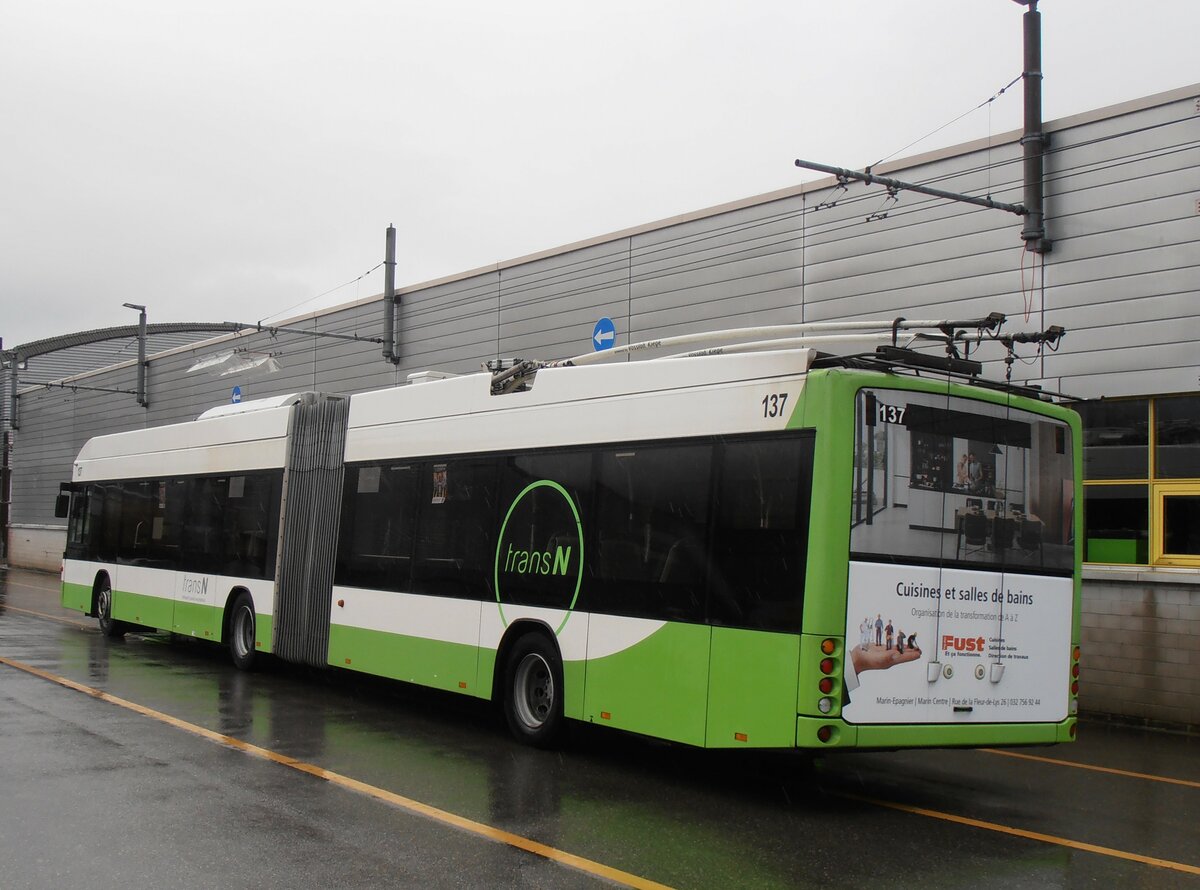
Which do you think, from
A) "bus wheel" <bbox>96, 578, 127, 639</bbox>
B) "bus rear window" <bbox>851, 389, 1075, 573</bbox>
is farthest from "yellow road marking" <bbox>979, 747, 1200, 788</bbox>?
"bus wheel" <bbox>96, 578, 127, 639</bbox>

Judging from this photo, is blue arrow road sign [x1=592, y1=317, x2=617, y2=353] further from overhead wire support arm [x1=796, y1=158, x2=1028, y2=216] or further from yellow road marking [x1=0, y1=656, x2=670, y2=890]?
yellow road marking [x1=0, y1=656, x2=670, y2=890]

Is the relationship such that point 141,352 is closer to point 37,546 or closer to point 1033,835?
point 37,546

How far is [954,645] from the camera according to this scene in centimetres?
791

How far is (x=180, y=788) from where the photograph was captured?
7902 millimetres

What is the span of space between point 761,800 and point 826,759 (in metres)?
2.16

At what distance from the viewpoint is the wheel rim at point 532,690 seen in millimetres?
10086

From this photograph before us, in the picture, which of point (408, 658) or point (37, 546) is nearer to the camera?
point (408, 658)

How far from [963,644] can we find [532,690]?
3931 mm

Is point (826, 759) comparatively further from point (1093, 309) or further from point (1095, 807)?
point (1093, 309)

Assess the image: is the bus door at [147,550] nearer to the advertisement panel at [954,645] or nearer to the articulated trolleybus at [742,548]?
the articulated trolleybus at [742,548]

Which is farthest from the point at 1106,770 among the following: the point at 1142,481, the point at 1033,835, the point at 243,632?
the point at 243,632

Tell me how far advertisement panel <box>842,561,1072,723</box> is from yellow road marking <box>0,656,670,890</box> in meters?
2.04

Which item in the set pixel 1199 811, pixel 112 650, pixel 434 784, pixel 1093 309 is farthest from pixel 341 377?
pixel 1199 811

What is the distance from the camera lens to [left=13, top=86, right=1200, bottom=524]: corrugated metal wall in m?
13.3
